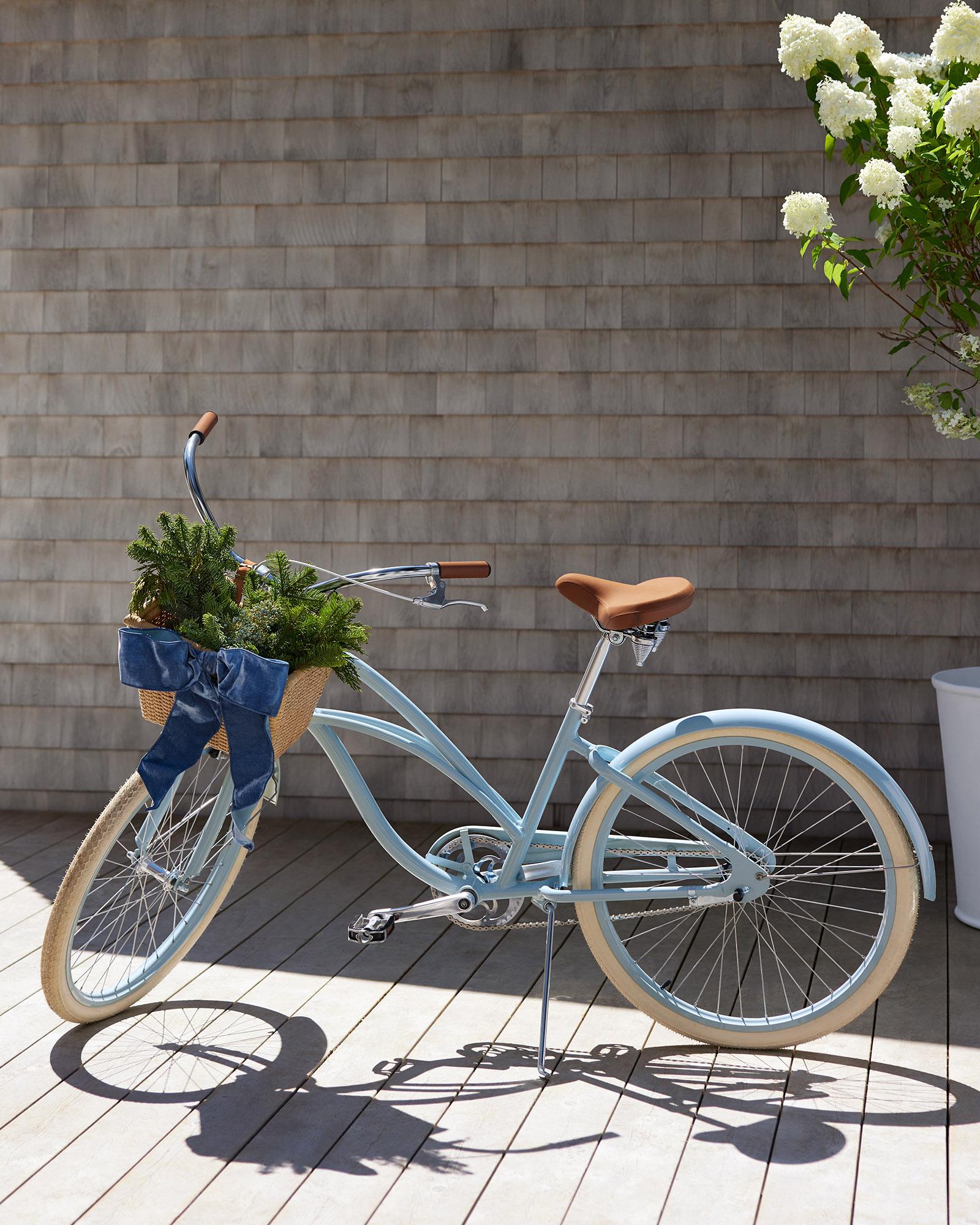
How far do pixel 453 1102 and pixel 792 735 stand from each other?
881 millimetres

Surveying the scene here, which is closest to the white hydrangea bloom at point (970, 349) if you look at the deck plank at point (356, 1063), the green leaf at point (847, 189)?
the green leaf at point (847, 189)

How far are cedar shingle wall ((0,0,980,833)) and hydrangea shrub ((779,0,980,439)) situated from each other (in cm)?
84

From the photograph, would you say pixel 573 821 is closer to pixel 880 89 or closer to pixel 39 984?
pixel 39 984

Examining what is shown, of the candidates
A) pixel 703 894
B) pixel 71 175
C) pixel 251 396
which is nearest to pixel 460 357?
pixel 251 396

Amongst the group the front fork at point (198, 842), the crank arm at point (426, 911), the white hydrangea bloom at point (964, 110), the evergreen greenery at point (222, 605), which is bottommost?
the crank arm at point (426, 911)

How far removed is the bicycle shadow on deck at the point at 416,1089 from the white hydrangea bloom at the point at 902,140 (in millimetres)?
1744

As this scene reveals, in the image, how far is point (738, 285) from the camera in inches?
142

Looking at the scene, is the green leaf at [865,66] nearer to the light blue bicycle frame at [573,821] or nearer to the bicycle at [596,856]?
the bicycle at [596,856]

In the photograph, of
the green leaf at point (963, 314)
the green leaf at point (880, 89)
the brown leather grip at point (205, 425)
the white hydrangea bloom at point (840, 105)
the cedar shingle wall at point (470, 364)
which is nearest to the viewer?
the brown leather grip at point (205, 425)

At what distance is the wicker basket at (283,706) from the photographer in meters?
2.12

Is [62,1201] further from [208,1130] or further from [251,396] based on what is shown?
[251,396]

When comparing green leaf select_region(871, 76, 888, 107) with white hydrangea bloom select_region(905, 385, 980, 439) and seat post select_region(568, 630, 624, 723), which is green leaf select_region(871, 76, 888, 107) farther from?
seat post select_region(568, 630, 624, 723)

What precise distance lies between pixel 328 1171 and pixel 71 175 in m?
3.18

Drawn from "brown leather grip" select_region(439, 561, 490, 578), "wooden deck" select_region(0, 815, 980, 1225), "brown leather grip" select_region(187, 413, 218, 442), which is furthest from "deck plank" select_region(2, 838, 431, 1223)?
"brown leather grip" select_region(187, 413, 218, 442)
